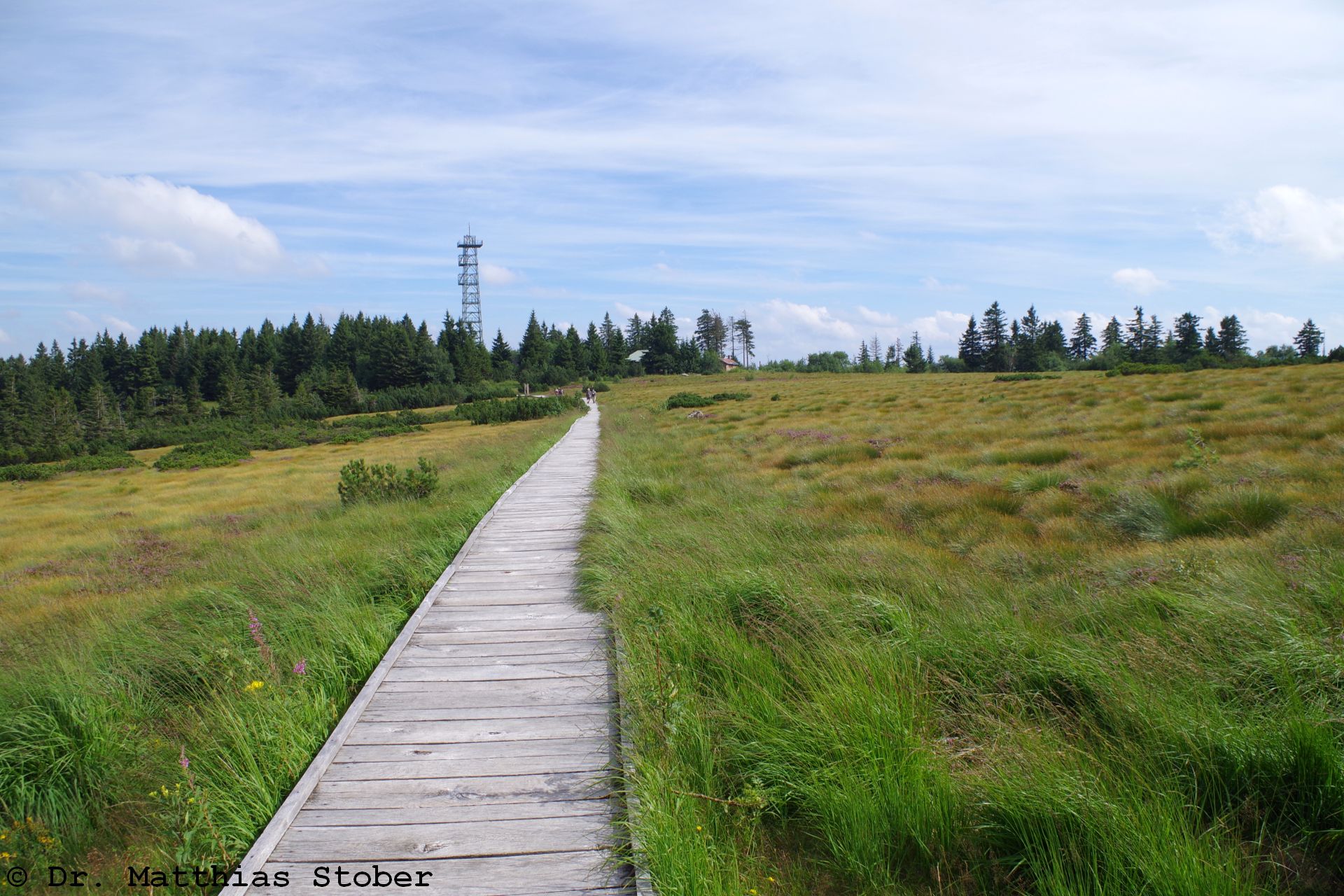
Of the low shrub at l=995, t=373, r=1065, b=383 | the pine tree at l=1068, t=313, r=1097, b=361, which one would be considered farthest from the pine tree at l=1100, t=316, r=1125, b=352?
the low shrub at l=995, t=373, r=1065, b=383

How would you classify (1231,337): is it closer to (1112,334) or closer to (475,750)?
(1112,334)

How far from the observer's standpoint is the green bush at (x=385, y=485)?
1291 centimetres

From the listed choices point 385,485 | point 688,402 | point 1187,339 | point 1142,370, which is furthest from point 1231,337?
point 385,485

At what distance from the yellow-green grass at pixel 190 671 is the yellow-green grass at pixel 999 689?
1922 millimetres

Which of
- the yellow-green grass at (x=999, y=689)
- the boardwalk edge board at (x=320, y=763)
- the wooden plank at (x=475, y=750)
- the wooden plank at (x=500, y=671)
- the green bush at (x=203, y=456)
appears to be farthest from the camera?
the green bush at (x=203, y=456)

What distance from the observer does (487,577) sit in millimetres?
7156

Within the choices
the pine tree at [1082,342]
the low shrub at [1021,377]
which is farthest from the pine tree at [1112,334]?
the low shrub at [1021,377]

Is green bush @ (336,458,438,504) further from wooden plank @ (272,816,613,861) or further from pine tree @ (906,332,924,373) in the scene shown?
pine tree @ (906,332,924,373)

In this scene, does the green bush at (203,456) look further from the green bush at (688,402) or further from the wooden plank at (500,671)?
the wooden plank at (500,671)

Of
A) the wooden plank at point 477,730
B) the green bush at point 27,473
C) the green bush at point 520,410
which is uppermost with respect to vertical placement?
the green bush at point 520,410

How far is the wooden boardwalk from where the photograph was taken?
10.0 feet

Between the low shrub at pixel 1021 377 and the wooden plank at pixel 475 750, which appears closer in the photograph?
the wooden plank at pixel 475 750

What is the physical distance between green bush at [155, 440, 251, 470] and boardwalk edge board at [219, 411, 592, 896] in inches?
1535

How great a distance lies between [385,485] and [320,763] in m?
10.2
